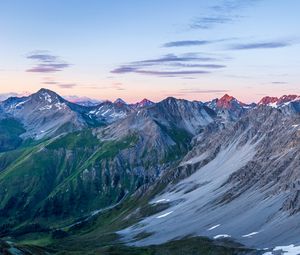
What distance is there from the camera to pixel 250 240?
19000cm

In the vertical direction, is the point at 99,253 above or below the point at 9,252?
below

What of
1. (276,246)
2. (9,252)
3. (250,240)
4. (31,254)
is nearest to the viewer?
(9,252)

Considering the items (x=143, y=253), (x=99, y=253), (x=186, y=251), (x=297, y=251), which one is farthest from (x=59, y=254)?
(x=297, y=251)

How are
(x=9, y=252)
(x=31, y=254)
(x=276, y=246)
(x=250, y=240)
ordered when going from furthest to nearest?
(x=250, y=240) < (x=276, y=246) < (x=31, y=254) < (x=9, y=252)

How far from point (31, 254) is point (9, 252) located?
11.6 metres

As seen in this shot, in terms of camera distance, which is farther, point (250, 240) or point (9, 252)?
point (250, 240)

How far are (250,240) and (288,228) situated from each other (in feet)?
53.6

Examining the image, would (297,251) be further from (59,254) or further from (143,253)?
(59,254)

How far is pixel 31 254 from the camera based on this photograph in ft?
501

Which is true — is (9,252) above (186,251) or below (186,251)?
above

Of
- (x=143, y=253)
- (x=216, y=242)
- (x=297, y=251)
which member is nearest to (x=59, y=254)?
(x=143, y=253)

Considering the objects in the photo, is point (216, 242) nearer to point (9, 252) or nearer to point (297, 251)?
point (297, 251)

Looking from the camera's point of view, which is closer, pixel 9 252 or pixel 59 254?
pixel 9 252

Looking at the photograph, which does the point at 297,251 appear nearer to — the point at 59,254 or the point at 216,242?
the point at 216,242
